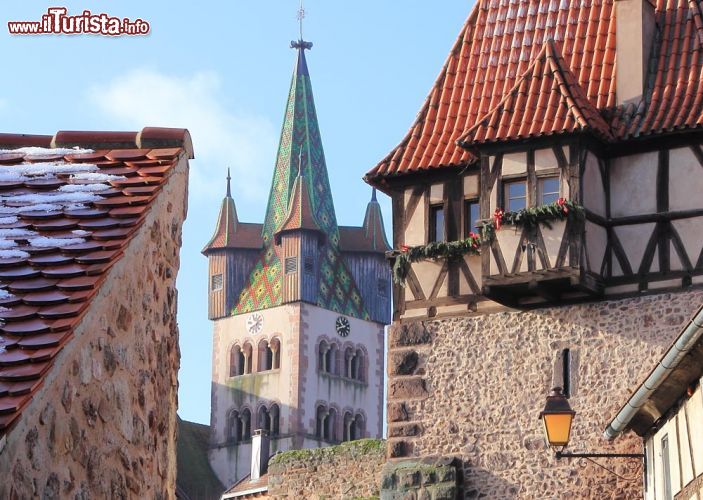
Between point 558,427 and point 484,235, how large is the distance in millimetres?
4132

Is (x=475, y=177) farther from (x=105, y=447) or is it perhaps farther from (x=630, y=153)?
(x=105, y=447)

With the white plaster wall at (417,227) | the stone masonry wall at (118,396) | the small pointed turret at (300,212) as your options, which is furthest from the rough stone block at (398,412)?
the small pointed turret at (300,212)

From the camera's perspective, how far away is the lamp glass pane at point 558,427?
15.8 metres

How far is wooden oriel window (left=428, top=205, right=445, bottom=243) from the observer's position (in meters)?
20.8

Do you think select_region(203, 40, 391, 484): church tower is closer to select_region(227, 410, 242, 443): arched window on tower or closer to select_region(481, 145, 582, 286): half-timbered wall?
select_region(227, 410, 242, 443): arched window on tower

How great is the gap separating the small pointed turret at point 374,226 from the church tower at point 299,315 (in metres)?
0.05

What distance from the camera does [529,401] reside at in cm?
1972

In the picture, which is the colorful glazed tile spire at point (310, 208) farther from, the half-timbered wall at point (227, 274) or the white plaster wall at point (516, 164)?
the white plaster wall at point (516, 164)

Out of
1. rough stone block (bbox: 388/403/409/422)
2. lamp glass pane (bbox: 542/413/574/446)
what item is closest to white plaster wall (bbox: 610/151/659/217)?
rough stone block (bbox: 388/403/409/422)

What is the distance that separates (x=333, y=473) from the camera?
3197 centimetres

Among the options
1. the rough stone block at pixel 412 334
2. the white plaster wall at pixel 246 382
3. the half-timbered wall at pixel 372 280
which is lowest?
the rough stone block at pixel 412 334

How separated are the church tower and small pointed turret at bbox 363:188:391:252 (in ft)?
0.16

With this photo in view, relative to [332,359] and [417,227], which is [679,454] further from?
[332,359]

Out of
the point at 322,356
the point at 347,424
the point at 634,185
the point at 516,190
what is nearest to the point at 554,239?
the point at 516,190
